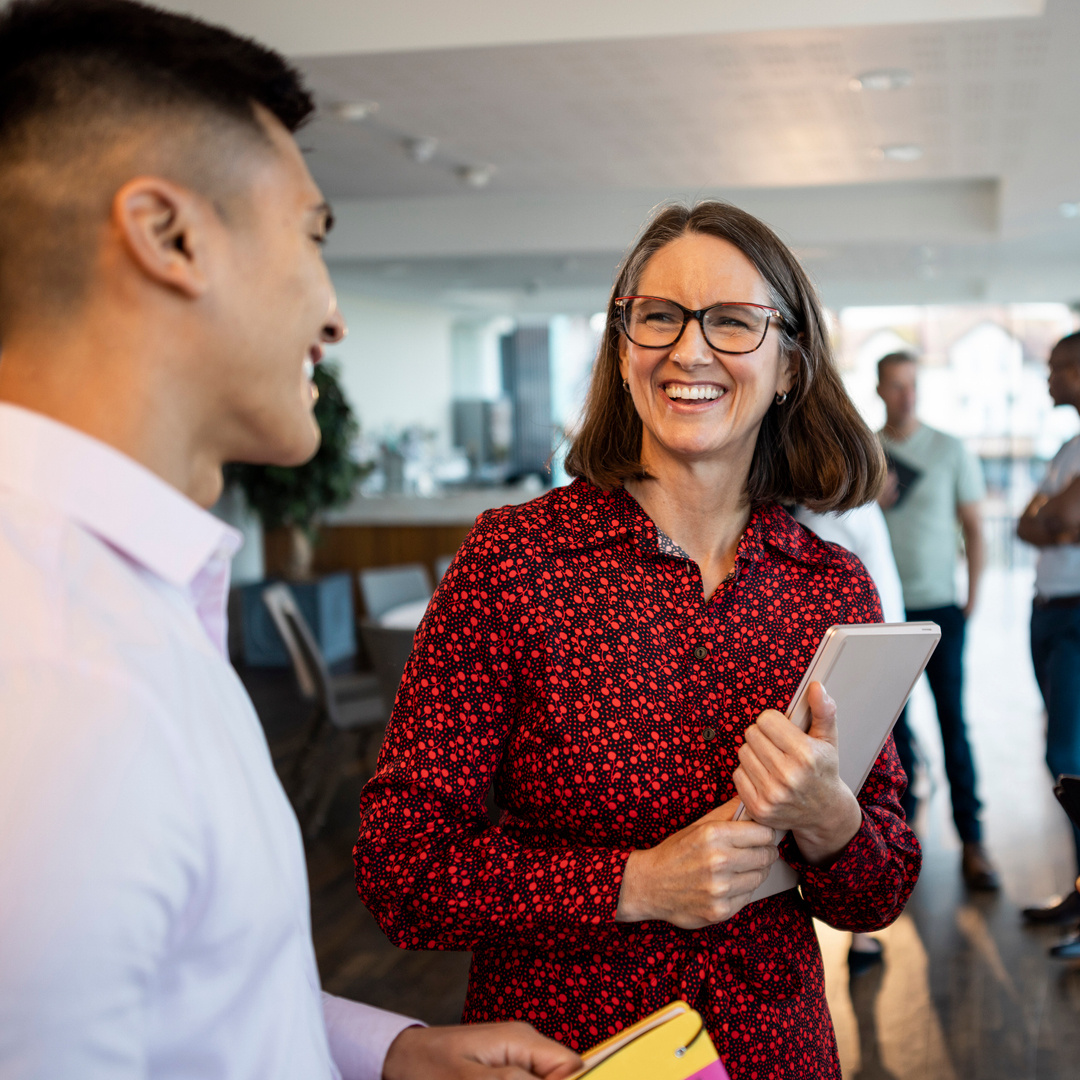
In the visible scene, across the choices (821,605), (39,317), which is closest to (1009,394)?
(821,605)

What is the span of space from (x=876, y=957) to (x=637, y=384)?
109 inches

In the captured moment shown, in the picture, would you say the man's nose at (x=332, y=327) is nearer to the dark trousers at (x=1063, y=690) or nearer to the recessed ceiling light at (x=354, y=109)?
the dark trousers at (x=1063, y=690)

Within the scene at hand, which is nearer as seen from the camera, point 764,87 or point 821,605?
point 821,605

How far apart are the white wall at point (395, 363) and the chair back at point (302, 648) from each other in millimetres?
7339

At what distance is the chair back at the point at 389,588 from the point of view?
5469 mm

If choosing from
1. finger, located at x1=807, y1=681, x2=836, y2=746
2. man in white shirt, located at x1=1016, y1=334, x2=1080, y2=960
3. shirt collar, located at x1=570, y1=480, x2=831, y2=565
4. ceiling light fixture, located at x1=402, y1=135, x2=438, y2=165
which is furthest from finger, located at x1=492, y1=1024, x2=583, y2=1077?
ceiling light fixture, located at x1=402, y1=135, x2=438, y2=165

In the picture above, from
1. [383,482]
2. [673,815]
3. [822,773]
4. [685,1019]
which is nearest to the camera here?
[685,1019]

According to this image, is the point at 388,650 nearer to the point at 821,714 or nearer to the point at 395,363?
the point at 821,714

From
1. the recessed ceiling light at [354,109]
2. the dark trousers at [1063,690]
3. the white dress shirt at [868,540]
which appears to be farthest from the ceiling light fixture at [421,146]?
the dark trousers at [1063,690]

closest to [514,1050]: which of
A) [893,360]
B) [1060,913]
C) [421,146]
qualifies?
[1060,913]

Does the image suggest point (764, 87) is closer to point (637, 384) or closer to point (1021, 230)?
point (637, 384)

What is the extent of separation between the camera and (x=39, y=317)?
0.61 metres

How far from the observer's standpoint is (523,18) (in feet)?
12.9

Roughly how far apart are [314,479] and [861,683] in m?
7.17
